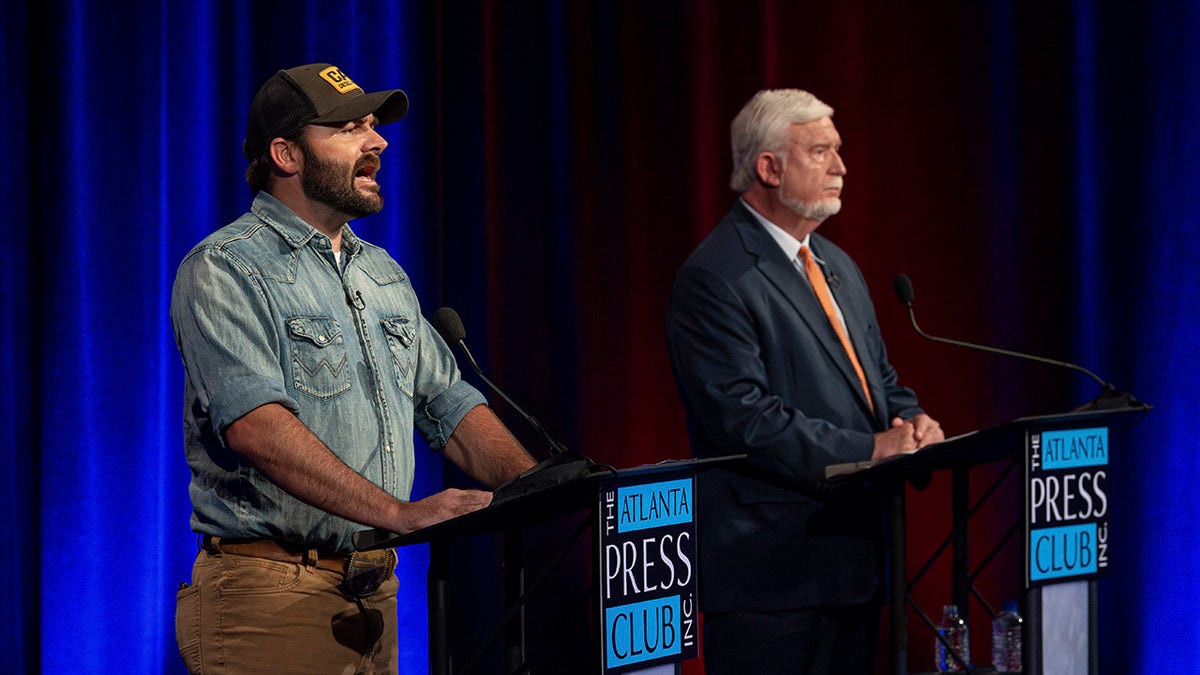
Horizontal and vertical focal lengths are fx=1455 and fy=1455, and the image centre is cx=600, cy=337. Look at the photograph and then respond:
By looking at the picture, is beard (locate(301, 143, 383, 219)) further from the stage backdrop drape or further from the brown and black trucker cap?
the stage backdrop drape

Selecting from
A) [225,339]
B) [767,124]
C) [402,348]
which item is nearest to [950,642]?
[767,124]

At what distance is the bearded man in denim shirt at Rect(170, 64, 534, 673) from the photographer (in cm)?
214

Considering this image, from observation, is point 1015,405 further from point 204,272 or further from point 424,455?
point 204,272

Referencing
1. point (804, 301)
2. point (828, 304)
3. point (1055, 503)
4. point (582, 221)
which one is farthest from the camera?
point (582, 221)

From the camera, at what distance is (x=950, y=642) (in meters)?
4.00

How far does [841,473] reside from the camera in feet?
8.90

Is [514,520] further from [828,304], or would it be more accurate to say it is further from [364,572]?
[828,304]

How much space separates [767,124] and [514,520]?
1500 millimetres

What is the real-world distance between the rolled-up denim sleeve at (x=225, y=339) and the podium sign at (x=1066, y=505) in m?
1.38

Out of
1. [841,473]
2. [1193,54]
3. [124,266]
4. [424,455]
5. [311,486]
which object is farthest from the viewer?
[1193,54]

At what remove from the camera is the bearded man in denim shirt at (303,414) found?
7.01ft

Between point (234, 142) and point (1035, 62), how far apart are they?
8.27ft

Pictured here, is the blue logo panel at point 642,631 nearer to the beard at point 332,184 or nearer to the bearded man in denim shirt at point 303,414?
the bearded man in denim shirt at point 303,414

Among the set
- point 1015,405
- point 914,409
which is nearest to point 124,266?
point 914,409
